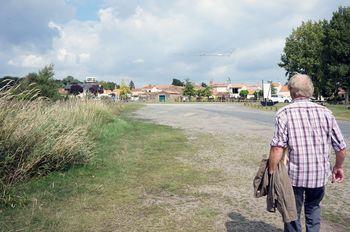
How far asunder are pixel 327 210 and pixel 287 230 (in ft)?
6.18

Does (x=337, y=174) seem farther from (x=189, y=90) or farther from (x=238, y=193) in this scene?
(x=189, y=90)

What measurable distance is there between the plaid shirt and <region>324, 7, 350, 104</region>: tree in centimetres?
4198

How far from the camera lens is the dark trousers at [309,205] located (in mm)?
3873

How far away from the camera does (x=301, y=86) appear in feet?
12.4

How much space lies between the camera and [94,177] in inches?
297

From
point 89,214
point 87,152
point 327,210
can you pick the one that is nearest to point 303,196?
point 327,210

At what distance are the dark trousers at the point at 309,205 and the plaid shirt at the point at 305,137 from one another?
10 cm

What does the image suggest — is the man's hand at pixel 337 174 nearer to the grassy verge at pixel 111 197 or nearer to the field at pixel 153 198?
the field at pixel 153 198

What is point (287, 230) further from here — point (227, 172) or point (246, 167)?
point (246, 167)

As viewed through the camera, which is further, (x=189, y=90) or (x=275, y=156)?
(x=189, y=90)

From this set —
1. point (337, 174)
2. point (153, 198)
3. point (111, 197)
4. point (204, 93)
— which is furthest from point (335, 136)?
point (204, 93)

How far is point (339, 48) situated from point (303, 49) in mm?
18443

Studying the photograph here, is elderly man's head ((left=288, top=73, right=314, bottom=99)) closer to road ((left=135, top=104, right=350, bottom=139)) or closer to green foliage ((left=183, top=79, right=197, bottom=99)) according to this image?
road ((left=135, top=104, right=350, bottom=139))

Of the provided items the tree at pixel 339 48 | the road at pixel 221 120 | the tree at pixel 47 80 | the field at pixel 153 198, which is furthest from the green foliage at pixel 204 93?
the field at pixel 153 198
